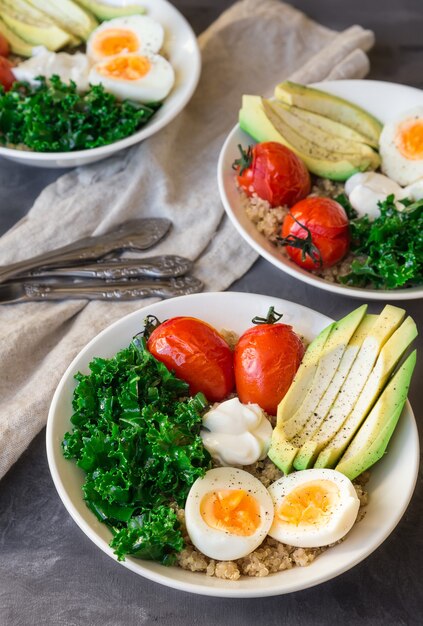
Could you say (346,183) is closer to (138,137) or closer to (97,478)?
(138,137)

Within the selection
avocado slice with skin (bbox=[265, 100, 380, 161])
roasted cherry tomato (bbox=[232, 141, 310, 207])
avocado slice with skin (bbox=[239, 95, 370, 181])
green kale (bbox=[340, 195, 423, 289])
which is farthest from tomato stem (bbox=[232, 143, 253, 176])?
green kale (bbox=[340, 195, 423, 289])

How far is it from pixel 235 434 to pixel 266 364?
194mm

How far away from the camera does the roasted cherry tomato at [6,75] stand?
279cm

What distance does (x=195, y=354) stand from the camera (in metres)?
1.94

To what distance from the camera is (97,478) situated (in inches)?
68.9

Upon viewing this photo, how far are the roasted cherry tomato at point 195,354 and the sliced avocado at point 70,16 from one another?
1556mm

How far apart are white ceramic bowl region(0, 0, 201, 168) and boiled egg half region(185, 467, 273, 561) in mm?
1293

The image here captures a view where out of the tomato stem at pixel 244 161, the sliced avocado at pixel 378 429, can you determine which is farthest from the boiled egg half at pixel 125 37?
the sliced avocado at pixel 378 429

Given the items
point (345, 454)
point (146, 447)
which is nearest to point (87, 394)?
point (146, 447)

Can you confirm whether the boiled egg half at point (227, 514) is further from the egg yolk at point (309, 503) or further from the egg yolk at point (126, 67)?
the egg yolk at point (126, 67)

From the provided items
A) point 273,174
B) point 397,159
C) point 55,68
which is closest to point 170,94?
point 55,68

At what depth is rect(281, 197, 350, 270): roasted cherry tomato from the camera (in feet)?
7.68

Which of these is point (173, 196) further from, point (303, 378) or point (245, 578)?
point (245, 578)

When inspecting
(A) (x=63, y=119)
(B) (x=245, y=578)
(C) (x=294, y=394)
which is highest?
(A) (x=63, y=119)
